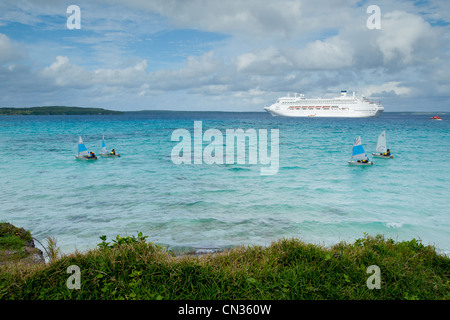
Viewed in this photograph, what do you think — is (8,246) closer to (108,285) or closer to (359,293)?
(108,285)

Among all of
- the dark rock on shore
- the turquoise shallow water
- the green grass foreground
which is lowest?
the turquoise shallow water

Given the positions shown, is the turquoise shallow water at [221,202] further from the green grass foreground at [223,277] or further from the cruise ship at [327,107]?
the cruise ship at [327,107]

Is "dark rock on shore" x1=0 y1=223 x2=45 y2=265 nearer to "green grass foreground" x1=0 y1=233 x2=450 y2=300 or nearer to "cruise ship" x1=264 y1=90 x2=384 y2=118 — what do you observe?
"green grass foreground" x1=0 y1=233 x2=450 y2=300

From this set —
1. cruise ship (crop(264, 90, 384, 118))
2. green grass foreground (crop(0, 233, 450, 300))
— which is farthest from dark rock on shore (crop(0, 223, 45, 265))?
cruise ship (crop(264, 90, 384, 118))

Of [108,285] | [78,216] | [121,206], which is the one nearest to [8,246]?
[108,285]

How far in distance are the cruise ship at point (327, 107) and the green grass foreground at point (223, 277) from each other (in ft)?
421

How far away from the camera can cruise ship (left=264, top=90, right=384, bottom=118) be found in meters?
121

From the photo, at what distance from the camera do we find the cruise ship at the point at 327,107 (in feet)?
396

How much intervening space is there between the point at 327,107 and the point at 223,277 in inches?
5258

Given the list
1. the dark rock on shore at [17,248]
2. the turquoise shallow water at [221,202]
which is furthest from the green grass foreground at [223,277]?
the turquoise shallow water at [221,202]

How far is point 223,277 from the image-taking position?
4.22 meters

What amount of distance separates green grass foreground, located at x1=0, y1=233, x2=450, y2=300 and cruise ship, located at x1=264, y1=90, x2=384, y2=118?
421ft

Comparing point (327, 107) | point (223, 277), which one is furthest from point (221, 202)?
point (327, 107)

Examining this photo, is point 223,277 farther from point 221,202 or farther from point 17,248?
point 221,202
